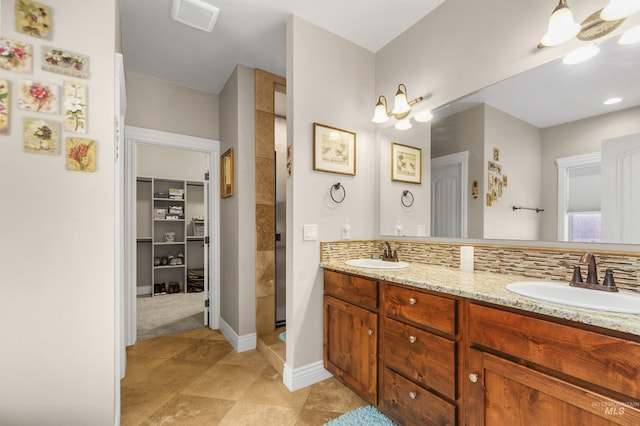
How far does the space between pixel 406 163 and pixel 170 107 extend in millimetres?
2427

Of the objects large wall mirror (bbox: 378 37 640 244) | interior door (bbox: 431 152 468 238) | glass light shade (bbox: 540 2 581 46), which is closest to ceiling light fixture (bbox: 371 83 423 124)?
large wall mirror (bbox: 378 37 640 244)

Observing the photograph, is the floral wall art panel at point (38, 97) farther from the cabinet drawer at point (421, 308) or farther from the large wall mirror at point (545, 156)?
the large wall mirror at point (545, 156)

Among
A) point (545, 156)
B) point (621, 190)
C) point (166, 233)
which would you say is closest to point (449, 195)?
point (545, 156)

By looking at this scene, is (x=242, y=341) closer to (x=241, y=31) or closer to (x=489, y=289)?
(x=489, y=289)

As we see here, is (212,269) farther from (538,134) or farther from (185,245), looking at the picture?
(538,134)

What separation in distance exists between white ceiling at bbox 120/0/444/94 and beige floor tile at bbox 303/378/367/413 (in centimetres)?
262

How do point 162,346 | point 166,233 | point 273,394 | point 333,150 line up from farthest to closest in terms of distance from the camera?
point 166,233
point 162,346
point 333,150
point 273,394

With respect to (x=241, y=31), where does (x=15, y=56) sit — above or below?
below

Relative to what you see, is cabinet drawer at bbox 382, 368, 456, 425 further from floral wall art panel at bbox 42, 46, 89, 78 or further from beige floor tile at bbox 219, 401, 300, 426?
floral wall art panel at bbox 42, 46, 89, 78

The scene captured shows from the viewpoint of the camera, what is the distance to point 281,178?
3070 mm

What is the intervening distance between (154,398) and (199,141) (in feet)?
7.61

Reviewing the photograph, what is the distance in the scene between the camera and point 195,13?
6.47 ft

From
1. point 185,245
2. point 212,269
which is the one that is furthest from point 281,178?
point 185,245

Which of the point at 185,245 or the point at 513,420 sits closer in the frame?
the point at 513,420
